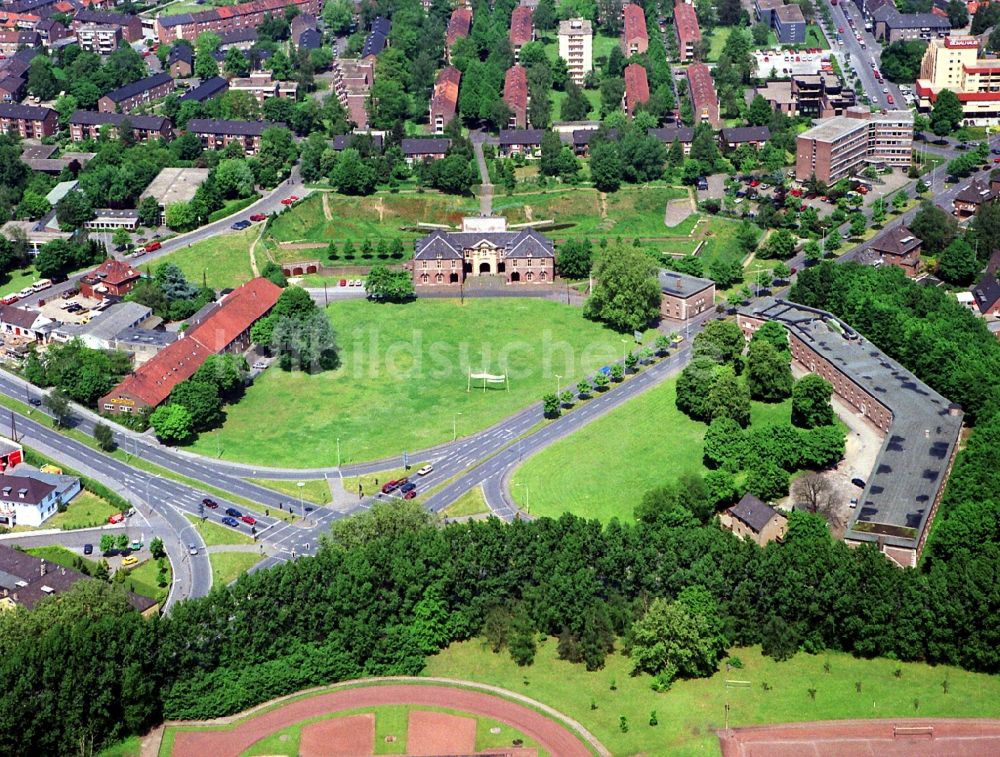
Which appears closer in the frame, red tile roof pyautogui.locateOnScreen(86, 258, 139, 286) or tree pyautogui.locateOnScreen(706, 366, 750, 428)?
tree pyautogui.locateOnScreen(706, 366, 750, 428)

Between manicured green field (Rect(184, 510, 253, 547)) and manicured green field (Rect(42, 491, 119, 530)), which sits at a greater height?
manicured green field (Rect(184, 510, 253, 547))


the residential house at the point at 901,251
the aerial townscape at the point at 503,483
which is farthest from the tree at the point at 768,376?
the residential house at the point at 901,251

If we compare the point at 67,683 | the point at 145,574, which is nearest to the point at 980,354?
the point at 145,574

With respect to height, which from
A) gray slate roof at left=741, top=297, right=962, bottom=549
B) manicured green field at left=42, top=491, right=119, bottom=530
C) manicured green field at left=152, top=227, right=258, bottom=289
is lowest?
manicured green field at left=42, top=491, right=119, bottom=530

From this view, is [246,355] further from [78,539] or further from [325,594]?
[325,594]

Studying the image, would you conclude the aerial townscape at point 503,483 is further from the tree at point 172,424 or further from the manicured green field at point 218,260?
the manicured green field at point 218,260

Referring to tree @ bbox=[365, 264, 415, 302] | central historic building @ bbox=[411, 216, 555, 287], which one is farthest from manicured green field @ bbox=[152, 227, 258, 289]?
central historic building @ bbox=[411, 216, 555, 287]

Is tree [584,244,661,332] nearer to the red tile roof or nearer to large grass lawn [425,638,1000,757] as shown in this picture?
the red tile roof

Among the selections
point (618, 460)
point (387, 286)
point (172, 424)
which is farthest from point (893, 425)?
point (172, 424)
